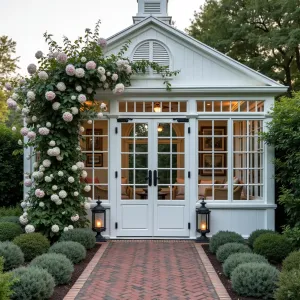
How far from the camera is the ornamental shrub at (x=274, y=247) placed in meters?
6.25

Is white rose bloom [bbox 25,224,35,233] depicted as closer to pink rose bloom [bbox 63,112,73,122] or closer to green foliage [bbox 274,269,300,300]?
pink rose bloom [bbox 63,112,73,122]

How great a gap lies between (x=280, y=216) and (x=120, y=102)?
13.2ft

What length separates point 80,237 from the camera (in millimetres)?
7016

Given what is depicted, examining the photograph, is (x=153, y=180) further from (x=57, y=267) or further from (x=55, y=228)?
(x=57, y=267)

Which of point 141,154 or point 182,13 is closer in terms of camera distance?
point 141,154

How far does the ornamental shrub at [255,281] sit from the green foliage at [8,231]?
4124mm

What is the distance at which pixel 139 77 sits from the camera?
848cm

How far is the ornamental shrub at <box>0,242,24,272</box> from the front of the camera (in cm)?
573

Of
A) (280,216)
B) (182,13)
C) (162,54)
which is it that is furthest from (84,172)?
(182,13)

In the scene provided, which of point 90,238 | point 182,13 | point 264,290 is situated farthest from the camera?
point 182,13

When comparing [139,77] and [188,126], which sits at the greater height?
[139,77]

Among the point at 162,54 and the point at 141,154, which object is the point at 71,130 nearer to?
the point at 141,154

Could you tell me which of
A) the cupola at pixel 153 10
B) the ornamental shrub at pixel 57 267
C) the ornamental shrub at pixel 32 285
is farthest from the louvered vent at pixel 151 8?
the ornamental shrub at pixel 32 285

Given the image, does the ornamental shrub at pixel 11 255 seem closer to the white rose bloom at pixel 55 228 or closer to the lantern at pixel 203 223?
the white rose bloom at pixel 55 228
